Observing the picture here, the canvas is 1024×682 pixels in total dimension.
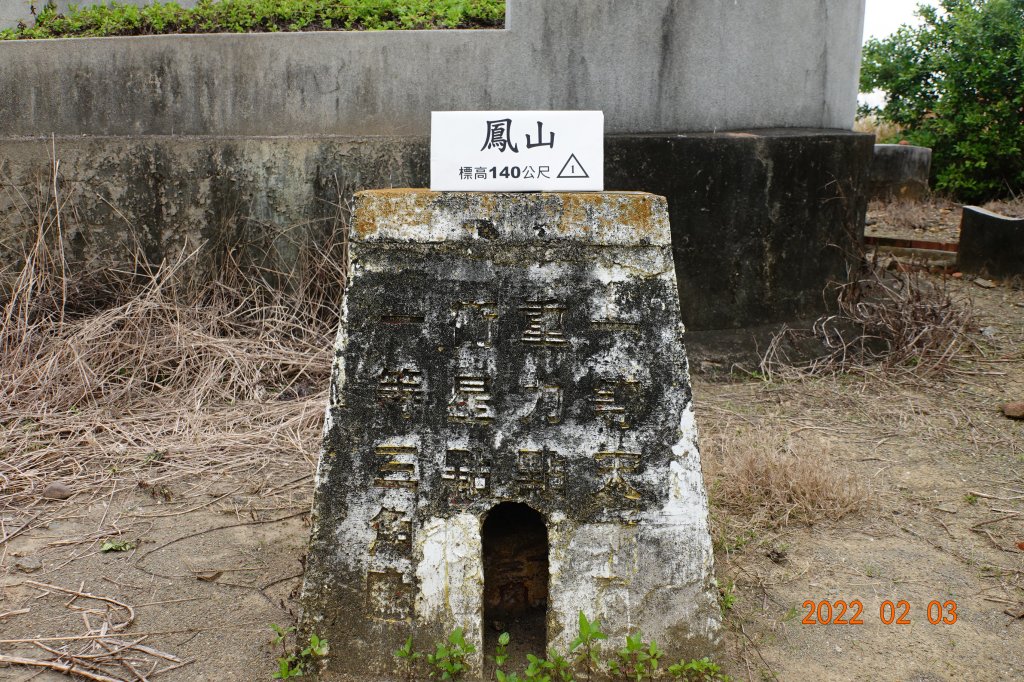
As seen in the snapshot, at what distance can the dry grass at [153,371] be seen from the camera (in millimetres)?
3514

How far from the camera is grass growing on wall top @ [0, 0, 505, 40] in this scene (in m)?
4.54

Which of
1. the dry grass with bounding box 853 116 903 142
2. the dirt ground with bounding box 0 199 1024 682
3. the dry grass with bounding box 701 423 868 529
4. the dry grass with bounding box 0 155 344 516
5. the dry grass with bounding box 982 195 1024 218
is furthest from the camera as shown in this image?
the dry grass with bounding box 853 116 903 142

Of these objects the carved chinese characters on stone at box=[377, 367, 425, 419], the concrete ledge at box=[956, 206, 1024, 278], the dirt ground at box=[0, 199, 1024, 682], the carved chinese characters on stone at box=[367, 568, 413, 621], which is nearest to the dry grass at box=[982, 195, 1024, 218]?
the concrete ledge at box=[956, 206, 1024, 278]

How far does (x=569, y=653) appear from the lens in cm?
217

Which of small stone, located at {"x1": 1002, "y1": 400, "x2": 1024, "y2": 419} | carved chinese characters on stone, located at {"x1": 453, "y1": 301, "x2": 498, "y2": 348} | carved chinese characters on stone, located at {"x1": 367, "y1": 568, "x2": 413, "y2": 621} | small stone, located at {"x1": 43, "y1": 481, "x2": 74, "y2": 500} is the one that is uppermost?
carved chinese characters on stone, located at {"x1": 453, "y1": 301, "x2": 498, "y2": 348}

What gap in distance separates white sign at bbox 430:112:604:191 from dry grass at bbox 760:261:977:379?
8.46 ft

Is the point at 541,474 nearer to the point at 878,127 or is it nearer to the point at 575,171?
the point at 575,171

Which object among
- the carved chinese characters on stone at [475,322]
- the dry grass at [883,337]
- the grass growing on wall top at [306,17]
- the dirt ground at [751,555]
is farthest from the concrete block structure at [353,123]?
the carved chinese characters on stone at [475,322]

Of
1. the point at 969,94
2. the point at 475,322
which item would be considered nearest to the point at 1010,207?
the point at 969,94

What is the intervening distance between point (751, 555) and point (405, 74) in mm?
2700

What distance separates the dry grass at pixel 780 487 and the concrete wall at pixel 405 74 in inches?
73.5

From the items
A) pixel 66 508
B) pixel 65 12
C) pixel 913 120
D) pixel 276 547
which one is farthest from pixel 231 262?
pixel 913 120

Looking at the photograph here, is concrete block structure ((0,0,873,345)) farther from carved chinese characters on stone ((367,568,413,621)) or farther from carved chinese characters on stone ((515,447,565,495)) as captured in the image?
carved chinese characters on stone ((367,568,413,621))

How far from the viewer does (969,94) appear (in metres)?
8.81
